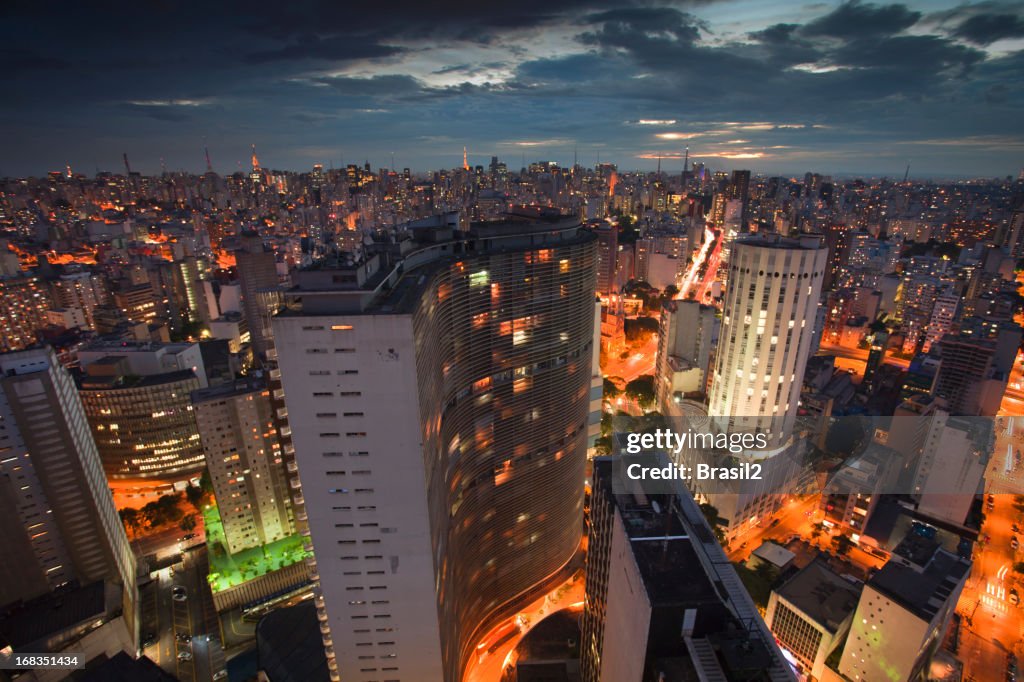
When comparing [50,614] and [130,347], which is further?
[130,347]

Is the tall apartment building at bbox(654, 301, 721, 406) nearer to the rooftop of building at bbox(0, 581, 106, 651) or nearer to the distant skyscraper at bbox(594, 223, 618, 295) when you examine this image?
the distant skyscraper at bbox(594, 223, 618, 295)

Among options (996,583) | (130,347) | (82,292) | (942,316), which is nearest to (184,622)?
(130,347)

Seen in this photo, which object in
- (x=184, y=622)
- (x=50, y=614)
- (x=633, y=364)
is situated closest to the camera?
(x=50, y=614)

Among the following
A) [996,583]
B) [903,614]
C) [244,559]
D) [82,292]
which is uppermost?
[82,292]

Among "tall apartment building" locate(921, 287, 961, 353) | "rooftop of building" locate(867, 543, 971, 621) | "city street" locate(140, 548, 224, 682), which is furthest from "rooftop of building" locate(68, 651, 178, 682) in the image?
"tall apartment building" locate(921, 287, 961, 353)

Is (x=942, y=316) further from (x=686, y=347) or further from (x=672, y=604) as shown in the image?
(x=672, y=604)

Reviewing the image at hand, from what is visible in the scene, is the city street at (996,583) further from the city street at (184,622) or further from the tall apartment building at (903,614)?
the city street at (184,622)

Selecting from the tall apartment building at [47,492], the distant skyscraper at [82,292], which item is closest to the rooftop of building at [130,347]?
the tall apartment building at [47,492]

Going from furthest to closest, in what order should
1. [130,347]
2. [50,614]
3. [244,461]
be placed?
[130,347]
[244,461]
[50,614]
